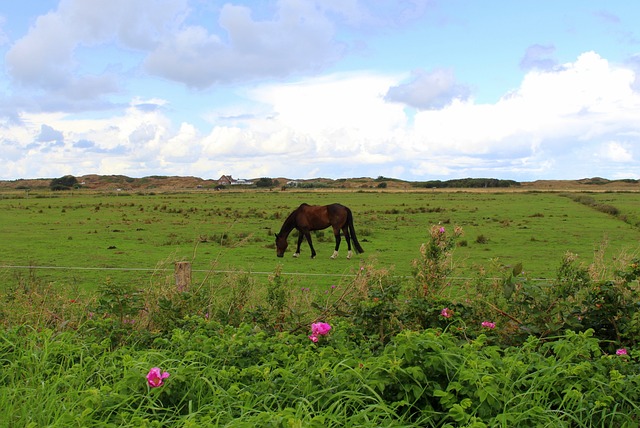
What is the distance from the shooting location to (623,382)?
3615 mm

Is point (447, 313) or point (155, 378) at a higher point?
point (447, 313)

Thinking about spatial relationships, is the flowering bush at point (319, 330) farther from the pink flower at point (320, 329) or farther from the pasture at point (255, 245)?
the pasture at point (255, 245)

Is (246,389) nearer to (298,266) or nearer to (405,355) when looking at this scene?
(405,355)

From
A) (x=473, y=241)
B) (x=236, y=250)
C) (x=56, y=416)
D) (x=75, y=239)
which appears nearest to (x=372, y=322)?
(x=56, y=416)

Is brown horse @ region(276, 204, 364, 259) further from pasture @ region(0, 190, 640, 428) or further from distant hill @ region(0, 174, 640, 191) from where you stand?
distant hill @ region(0, 174, 640, 191)

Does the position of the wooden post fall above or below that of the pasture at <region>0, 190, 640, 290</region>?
above

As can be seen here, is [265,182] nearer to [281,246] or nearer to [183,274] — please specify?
[281,246]

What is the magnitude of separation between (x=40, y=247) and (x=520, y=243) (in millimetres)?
17767

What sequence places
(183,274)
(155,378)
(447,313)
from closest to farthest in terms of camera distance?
1. (155,378)
2. (447,313)
3. (183,274)

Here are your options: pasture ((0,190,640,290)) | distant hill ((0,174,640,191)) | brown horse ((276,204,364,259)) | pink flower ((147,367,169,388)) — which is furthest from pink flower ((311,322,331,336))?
distant hill ((0,174,640,191))

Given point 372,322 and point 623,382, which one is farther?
point 372,322

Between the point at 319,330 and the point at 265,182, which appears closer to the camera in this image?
the point at 319,330

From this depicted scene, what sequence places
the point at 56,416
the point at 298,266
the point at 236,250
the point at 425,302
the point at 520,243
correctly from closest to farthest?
the point at 56,416, the point at 425,302, the point at 298,266, the point at 236,250, the point at 520,243

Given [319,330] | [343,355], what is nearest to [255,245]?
[319,330]
